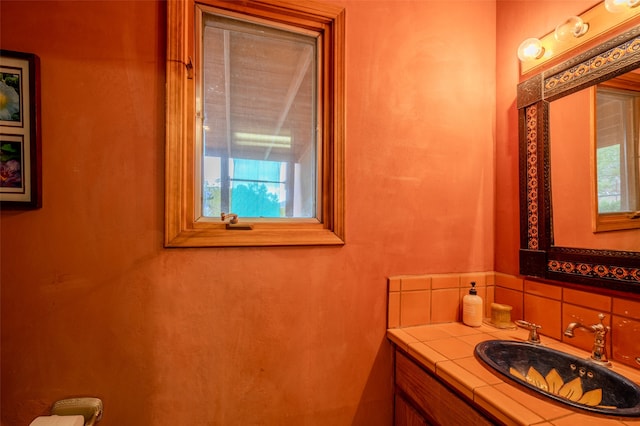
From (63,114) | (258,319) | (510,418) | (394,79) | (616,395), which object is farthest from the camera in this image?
(394,79)

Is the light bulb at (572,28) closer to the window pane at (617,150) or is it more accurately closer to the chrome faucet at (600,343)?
the window pane at (617,150)

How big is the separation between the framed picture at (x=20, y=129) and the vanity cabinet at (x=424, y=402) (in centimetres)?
145

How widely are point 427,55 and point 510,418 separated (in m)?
1.39

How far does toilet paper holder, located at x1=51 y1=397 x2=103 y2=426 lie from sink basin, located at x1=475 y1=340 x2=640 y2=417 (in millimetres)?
1302

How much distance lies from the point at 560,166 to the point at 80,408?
1970mm

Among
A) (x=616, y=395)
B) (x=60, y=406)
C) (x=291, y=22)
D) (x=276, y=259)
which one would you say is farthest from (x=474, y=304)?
(x=60, y=406)

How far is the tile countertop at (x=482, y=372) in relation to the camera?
0.69 m

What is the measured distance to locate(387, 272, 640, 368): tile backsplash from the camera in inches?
37.4

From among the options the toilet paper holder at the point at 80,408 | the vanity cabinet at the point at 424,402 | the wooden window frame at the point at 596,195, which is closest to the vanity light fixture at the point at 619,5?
the wooden window frame at the point at 596,195

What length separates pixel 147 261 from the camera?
39.5 inches

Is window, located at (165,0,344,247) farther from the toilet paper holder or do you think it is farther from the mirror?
the mirror

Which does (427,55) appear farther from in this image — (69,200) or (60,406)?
(60,406)

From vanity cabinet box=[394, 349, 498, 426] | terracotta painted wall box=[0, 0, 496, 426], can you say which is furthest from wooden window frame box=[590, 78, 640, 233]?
vanity cabinet box=[394, 349, 498, 426]

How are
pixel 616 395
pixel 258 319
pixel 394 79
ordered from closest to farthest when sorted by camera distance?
1. pixel 616 395
2. pixel 258 319
3. pixel 394 79
